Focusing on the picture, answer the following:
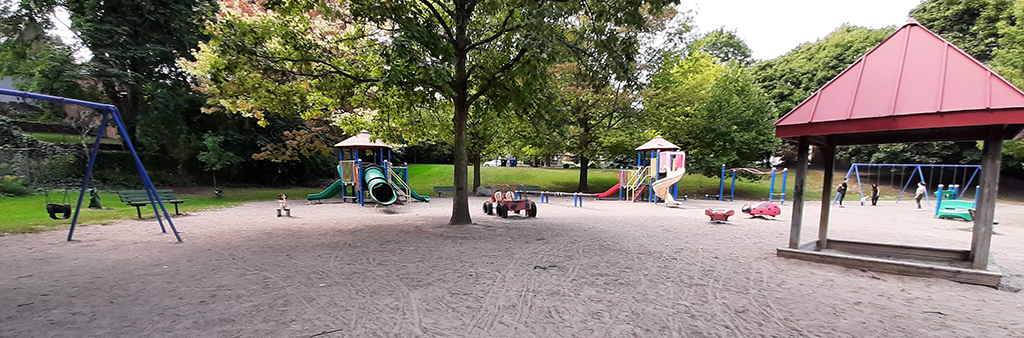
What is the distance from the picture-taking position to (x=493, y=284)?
5.04 meters

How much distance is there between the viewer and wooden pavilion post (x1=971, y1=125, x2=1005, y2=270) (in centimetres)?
506

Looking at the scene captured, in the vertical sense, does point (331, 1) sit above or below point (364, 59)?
above

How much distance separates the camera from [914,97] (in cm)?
508

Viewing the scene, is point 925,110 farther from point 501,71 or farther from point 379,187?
point 379,187

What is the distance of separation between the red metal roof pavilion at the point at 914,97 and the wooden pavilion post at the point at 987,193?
28 cm

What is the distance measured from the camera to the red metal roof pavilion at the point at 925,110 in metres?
4.78

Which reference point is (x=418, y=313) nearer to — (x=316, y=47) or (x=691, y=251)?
(x=691, y=251)

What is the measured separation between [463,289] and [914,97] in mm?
6705

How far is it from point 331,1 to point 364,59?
71.4 inches

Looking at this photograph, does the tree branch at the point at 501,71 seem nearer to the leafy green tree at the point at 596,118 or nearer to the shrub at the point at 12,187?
the leafy green tree at the point at 596,118

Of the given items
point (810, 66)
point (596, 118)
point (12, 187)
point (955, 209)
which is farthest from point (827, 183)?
point (810, 66)

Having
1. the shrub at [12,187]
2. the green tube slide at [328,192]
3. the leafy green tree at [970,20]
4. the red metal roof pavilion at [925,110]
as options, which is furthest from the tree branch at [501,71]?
the leafy green tree at [970,20]

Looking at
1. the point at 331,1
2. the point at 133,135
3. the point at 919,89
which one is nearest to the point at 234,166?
the point at 133,135

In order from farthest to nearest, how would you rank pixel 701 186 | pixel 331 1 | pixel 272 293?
pixel 701 186
pixel 331 1
pixel 272 293
